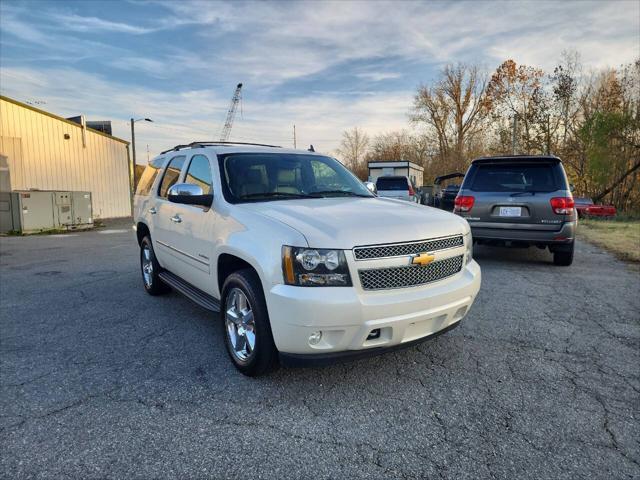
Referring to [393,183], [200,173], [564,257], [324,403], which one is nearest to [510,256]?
[564,257]

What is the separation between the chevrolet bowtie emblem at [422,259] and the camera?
2.91 m

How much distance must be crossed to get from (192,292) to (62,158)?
17834 mm

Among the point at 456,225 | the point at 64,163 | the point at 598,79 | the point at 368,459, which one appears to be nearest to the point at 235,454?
the point at 368,459

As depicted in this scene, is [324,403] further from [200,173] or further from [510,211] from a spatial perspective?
[510,211]

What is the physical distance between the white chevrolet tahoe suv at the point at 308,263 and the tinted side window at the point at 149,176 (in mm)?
1445

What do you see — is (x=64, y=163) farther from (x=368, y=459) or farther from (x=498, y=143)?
(x=498, y=143)

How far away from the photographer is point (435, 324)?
3066mm

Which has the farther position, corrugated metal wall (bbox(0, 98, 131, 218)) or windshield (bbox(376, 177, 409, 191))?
windshield (bbox(376, 177, 409, 191))

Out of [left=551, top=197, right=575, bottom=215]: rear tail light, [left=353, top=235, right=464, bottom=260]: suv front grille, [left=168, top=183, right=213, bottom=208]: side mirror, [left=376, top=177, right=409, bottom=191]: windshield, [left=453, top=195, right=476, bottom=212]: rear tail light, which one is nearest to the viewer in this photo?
[left=353, top=235, right=464, bottom=260]: suv front grille

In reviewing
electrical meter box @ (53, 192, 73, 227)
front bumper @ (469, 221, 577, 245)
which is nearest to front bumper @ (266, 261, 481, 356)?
front bumper @ (469, 221, 577, 245)

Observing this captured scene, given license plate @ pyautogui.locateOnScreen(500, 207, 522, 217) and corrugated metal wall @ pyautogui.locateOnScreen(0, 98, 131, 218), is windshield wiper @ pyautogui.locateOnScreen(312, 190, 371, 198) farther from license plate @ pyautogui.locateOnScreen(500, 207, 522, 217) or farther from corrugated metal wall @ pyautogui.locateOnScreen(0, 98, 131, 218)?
corrugated metal wall @ pyautogui.locateOnScreen(0, 98, 131, 218)

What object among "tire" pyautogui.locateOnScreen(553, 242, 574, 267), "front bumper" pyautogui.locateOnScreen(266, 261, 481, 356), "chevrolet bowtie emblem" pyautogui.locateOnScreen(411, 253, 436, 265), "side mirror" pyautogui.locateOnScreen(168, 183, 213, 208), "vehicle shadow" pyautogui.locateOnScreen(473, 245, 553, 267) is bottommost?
"vehicle shadow" pyautogui.locateOnScreen(473, 245, 553, 267)

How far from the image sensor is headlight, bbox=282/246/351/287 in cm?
269

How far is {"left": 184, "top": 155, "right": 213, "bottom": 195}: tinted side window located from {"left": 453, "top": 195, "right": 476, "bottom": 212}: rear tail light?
194 inches
